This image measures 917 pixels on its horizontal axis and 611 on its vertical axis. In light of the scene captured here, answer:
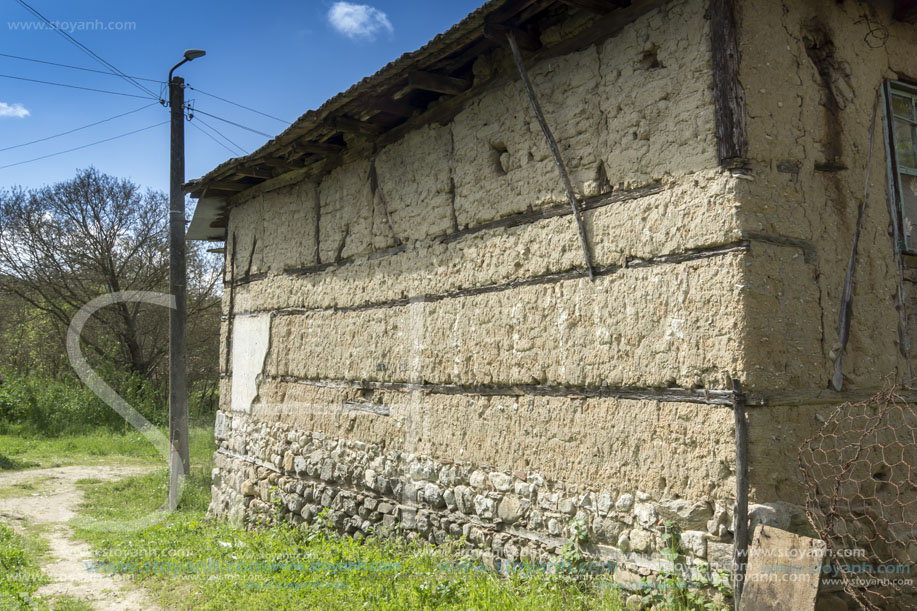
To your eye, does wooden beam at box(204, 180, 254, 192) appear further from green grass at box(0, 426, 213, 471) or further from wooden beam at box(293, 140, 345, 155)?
green grass at box(0, 426, 213, 471)

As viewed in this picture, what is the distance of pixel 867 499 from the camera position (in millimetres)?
3670

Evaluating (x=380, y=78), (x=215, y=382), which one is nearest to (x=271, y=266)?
(x=380, y=78)

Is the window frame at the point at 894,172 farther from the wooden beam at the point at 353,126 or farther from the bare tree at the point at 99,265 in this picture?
the bare tree at the point at 99,265

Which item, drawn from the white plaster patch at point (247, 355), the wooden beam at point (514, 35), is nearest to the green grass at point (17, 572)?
the white plaster patch at point (247, 355)

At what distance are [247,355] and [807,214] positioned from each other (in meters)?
5.97

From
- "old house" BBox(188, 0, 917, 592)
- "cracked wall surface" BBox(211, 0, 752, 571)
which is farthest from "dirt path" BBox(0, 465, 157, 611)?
"old house" BBox(188, 0, 917, 592)

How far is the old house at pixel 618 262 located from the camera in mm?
3652

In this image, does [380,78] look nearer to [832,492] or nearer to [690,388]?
[690,388]

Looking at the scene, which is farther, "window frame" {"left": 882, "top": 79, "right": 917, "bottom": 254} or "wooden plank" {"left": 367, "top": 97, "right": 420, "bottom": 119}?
"wooden plank" {"left": 367, "top": 97, "right": 420, "bottom": 119}

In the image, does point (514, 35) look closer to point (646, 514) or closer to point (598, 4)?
point (598, 4)

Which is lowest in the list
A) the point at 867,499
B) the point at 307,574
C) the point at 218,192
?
the point at 307,574

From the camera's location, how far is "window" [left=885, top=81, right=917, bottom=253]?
415cm

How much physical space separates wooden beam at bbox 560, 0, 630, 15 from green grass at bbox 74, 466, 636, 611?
10.9 feet

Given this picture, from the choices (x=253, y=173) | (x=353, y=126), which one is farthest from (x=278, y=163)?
(x=353, y=126)
